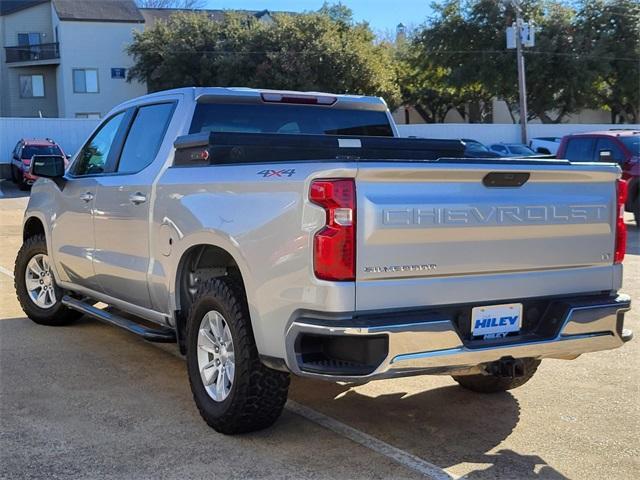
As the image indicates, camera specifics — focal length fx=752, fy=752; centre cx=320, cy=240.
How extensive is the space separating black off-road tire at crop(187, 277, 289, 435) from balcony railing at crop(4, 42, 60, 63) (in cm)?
4865

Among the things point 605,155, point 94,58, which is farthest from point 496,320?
point 94,58

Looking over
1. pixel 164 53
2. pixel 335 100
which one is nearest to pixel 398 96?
pixel 164 53

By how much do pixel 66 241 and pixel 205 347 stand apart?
2499mm

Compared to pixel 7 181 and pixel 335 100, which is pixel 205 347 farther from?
pixel 7 181

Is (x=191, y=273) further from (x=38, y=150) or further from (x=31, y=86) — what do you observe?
(x=31, y=86)

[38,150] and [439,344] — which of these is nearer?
[439,344]

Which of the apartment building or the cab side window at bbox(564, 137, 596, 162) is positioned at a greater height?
the apartment building

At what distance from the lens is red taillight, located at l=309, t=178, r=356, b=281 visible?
3539mm

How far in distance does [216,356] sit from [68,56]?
47.5 metres

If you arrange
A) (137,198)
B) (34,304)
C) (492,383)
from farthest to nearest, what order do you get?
(34,304), (137,198), (492,383)

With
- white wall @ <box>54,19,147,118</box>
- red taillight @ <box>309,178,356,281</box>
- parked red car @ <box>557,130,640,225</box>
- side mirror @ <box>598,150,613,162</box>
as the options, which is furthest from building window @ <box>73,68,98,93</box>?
red taillight @ <box>309,178,356,281</box>

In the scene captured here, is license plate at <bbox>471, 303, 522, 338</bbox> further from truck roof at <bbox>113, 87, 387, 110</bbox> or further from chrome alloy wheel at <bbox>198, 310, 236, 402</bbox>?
truck roof at <bbox>113, 87, 387, 110</bbox>

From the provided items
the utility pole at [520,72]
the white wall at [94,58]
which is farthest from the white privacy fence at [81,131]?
the white wall at [94,58]

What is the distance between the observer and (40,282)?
7.24 metres
